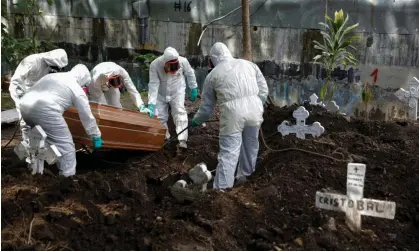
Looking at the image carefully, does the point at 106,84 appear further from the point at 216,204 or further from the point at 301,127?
the point at 216,204

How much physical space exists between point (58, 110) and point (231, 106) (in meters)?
1.89

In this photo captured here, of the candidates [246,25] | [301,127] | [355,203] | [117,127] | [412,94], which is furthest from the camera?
[246,25]

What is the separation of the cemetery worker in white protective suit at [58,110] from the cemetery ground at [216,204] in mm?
430

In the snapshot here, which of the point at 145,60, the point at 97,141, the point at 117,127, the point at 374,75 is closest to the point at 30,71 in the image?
the point at 117,127

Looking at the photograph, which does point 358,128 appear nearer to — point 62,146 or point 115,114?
point 115,114

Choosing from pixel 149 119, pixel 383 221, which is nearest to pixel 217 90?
pixel 149 119

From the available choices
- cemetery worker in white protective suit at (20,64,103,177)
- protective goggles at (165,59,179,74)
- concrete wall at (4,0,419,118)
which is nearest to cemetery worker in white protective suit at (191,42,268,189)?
cemetery worker in white protective suit at (20,64,103,177)

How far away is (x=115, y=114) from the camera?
23.2ft

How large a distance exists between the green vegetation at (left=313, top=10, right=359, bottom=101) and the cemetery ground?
6.81 ft

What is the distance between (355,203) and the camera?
4.66 meters

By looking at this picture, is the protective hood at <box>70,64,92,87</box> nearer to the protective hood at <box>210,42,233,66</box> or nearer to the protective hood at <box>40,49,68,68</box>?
the protective hood at <box>40,49,68,68</box>

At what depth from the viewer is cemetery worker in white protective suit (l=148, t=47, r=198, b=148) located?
27.2ft

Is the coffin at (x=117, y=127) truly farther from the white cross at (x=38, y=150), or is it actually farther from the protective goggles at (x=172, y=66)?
the protective goggles at (x=172, y=66)

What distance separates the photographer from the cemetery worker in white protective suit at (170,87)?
8280 millimetres
